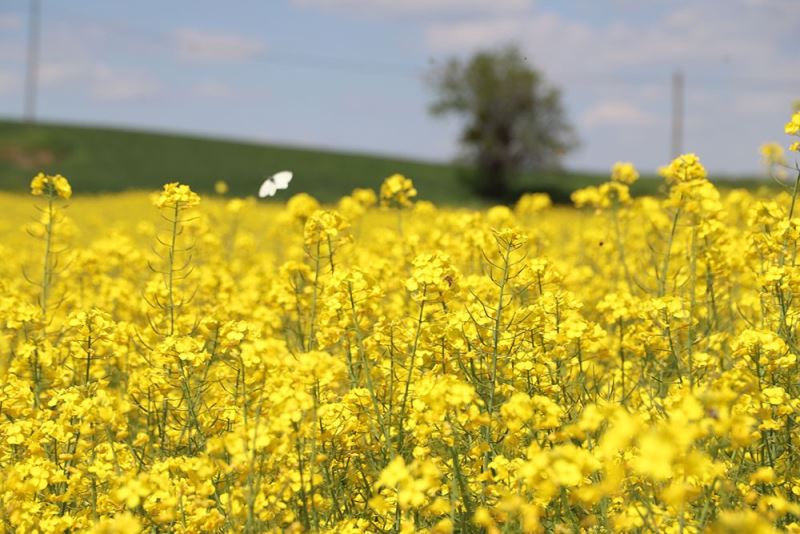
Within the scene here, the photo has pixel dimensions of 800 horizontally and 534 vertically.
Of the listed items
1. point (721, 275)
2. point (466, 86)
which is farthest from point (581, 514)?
point (466, 86)

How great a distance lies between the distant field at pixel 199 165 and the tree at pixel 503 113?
1977mm

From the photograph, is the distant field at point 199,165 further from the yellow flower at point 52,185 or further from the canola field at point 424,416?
the canola field at point 424,416

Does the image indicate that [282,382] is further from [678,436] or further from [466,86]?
[466,86]

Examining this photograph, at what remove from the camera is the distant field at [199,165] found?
42719 mm

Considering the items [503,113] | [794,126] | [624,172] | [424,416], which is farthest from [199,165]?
[424,416]

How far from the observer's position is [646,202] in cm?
736

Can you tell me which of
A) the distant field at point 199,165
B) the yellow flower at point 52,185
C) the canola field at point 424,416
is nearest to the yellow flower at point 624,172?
the canola field at point 424,416

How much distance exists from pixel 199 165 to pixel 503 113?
57.7 feet

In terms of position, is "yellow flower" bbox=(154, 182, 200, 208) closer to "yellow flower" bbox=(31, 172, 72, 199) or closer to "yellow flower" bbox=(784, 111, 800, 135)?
"yellow flower" bbox=(31, 172, 72, 199)

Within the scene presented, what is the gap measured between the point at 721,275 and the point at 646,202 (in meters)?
2.37

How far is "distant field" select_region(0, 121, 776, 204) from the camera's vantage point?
4272 cm

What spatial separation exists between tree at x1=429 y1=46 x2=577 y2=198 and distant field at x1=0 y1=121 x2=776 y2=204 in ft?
6.49

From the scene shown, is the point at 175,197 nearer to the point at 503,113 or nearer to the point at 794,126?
the point at 794,126

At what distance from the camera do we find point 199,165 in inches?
1913
